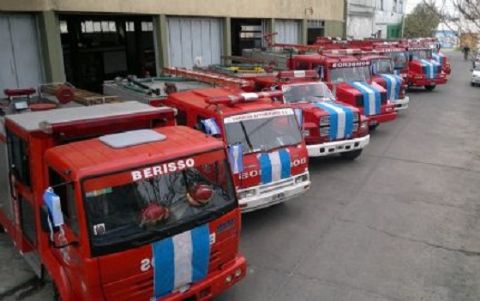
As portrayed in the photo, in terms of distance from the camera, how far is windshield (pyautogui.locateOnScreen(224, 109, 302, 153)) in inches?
328

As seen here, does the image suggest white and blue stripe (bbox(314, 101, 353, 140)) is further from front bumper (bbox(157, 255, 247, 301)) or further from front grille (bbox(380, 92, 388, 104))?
front bumper (bbox(157, 255, 247, 301))

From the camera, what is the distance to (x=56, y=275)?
5246 mm

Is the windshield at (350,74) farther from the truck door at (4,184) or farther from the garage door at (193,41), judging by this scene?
the truck door at (4,184)

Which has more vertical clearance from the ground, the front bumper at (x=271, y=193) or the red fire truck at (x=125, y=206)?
the red fire truck at (x=125, y=206)

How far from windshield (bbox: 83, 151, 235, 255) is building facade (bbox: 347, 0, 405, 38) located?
109ft

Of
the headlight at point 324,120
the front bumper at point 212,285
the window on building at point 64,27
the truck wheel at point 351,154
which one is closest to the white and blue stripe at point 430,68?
the truck wheel at point 351,154

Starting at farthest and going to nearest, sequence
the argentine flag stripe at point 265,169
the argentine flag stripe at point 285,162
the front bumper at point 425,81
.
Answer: the front bumper at point 425,81 → the argentine flag stripe at point 285,162 → the argentine flag stripe at point 265,169

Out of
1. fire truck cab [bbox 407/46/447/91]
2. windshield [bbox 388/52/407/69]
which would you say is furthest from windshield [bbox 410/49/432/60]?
windshield [bbox 388/52/407/69]

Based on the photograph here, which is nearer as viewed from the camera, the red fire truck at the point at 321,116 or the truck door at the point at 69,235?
the truck door at the point at 69,235

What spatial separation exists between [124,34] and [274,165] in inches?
618

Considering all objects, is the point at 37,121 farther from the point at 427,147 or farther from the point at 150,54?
the point at 150,54

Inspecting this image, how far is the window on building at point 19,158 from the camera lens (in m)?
5.86

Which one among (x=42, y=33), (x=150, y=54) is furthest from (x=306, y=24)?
(x=42, y=33)

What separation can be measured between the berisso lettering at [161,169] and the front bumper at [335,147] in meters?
6.35
